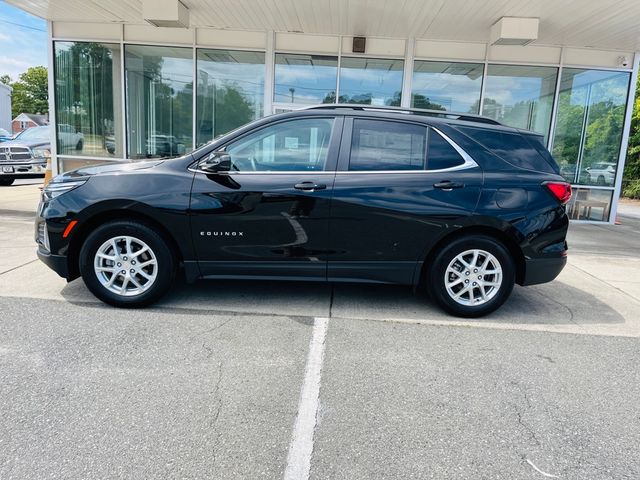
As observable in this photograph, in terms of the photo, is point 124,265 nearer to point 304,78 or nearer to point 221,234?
point 221,234

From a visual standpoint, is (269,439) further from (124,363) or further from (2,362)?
(2,362)

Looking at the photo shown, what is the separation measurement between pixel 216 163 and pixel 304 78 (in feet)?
23.8

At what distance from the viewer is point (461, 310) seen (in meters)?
4.43

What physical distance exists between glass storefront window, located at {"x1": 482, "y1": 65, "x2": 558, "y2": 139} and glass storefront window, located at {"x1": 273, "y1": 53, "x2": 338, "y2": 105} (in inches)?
139

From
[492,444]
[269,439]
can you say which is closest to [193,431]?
[269,439]

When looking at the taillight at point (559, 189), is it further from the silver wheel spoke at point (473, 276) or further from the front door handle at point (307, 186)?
the front door handle at point (307, 186)

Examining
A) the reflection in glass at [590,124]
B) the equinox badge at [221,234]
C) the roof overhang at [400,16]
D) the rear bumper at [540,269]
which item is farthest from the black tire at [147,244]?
the reflection in glass at [590,124]

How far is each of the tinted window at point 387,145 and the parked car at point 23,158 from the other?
1272 cm

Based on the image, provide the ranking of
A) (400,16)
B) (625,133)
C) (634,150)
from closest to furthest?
(400,16) → (625,133) → (634,150)

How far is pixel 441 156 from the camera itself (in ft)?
14.3

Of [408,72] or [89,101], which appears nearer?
[408,72]

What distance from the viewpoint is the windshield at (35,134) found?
14727 mm

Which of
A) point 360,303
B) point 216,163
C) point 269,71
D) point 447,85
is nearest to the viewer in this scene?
point 216,163

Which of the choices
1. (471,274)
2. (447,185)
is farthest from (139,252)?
(471,274)
